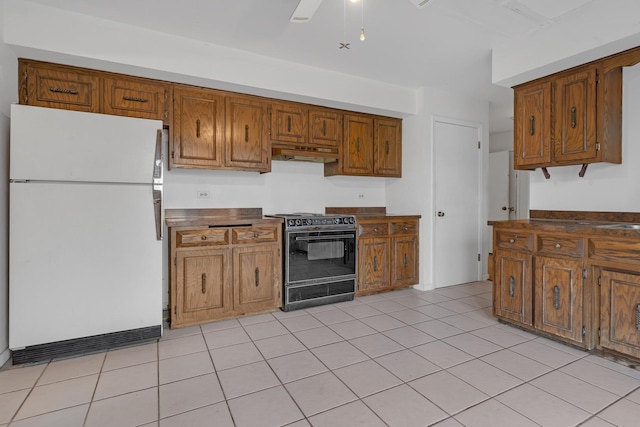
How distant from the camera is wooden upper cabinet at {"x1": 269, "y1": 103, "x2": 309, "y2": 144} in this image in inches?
136

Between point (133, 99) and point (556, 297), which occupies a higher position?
point (133, 99)

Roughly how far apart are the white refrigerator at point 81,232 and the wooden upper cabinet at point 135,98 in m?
0.46

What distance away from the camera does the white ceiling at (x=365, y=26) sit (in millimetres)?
2336

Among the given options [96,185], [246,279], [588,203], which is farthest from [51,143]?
[588,203]

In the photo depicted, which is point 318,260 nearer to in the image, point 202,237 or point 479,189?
point 202,237

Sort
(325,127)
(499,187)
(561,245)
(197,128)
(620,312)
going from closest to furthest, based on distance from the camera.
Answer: (620,312) < (561,245) < (197,128) < (325,127) < (499,187)

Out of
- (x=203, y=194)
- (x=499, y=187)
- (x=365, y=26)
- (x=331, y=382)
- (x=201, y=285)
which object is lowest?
(x=331, y=382)

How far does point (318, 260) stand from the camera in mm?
3451

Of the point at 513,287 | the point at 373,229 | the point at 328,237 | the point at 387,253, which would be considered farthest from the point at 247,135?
the point at 513,287

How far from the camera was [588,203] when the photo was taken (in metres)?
2.82

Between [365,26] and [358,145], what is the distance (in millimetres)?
1512

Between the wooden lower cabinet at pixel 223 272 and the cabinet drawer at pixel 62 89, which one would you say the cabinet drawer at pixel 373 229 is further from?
the cabinet drawer at pixel 62 89

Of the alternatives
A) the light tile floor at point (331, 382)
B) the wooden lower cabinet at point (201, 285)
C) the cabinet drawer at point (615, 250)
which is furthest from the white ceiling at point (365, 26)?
the light tile floor at point (331, 382)

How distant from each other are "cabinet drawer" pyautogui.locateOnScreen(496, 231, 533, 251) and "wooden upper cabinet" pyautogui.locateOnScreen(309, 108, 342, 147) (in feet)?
6.45
